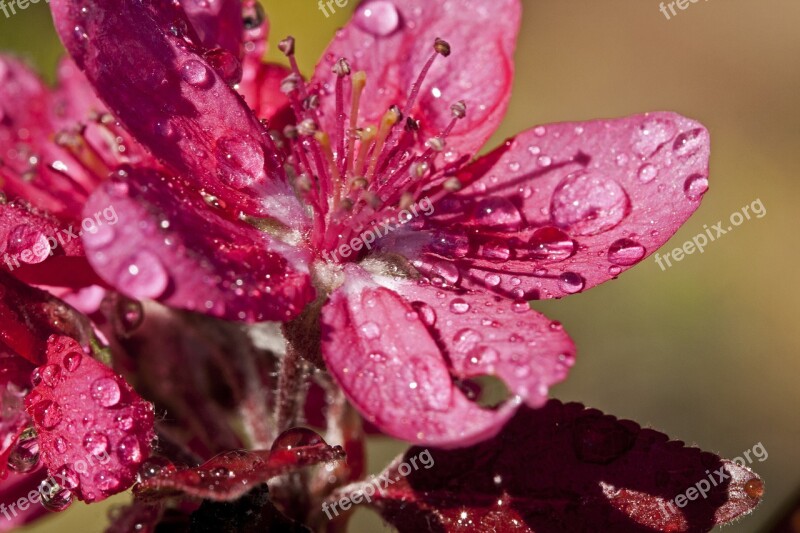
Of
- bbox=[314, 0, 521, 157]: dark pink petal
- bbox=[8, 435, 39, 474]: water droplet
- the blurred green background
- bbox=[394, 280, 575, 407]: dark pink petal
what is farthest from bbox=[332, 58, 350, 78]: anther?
the blurred green background

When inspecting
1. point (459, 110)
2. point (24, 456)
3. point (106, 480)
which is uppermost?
point (459, 110)


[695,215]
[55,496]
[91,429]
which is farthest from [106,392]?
[695,215]

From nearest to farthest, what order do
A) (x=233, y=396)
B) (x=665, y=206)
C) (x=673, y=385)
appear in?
(x=665, y=206) < (x=233, y=396) < (x=673, y=385)

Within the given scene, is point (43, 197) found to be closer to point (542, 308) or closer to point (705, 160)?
point (705, 160)

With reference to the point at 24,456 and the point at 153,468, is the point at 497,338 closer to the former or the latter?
the point at 153,468

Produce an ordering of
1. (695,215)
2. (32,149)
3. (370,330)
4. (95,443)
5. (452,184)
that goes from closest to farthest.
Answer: (95,443)
(370,330)
(452,184)
(32,149)
(695,215)

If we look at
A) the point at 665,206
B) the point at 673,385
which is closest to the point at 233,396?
the point at 665,206

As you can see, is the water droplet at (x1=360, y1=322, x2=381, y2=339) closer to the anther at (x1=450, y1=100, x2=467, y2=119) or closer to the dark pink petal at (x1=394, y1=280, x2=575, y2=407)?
the dark pink petal at (x1=394, y1=280, x2=575, y2=407)
